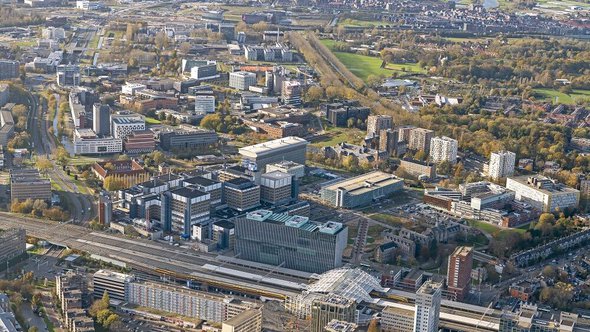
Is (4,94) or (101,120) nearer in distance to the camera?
(101,120)

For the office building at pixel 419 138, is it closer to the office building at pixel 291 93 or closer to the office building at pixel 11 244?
the office building at pixel 291 93

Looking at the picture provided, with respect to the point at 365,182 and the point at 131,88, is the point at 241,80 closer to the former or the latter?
the point at 131,88

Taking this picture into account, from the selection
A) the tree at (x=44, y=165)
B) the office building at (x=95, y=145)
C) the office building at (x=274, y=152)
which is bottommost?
the tree at (x=44, y=165)

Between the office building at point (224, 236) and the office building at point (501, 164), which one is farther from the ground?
the office building at point (501, 164)

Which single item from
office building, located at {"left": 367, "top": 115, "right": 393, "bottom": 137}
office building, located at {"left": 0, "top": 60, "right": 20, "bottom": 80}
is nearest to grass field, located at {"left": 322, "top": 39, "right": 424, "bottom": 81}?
office building, located at {"left": 367, "top": 115, "right": 393, "bottom": 137}

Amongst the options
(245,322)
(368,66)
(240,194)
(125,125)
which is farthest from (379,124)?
(245,322)

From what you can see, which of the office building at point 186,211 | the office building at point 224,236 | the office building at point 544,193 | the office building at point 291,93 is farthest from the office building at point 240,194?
the office building at point 291,93

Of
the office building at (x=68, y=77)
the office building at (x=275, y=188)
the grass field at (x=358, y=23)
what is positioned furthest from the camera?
the grass field at (x=358, y=23)
